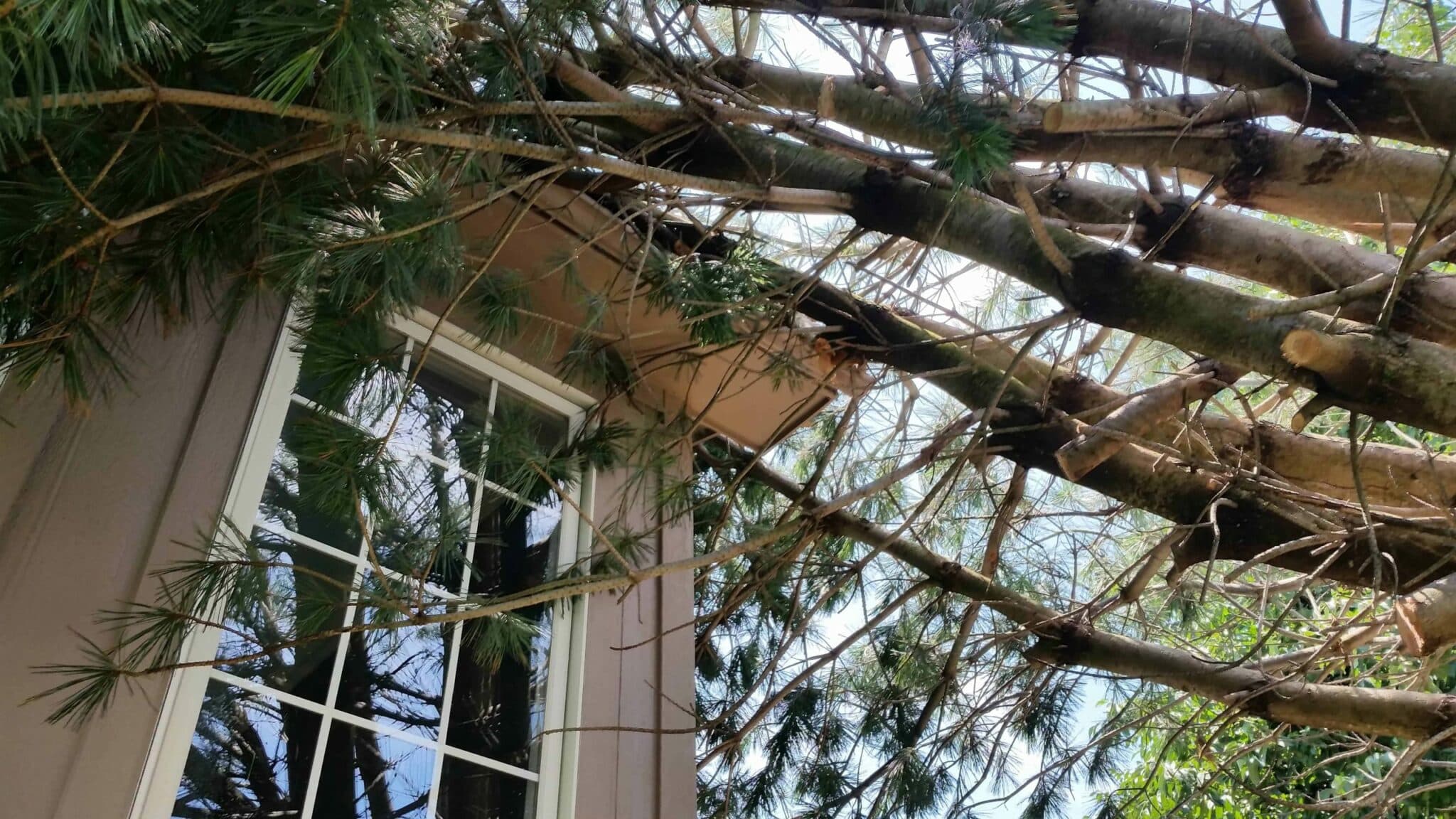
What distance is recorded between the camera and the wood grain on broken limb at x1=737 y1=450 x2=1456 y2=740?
8.68 ft

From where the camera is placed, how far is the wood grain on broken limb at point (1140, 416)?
7.67ft

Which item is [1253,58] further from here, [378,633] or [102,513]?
[102,513]

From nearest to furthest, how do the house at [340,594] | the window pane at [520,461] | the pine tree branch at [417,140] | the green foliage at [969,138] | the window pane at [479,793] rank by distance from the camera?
the pine tree branch at [417,140]
the green foliage at [969,138]
the house at [340,594]
the window pane at [520,461]
the window pane at [479,793]

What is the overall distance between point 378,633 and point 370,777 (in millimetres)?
285

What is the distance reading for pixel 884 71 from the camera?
1.93 meters

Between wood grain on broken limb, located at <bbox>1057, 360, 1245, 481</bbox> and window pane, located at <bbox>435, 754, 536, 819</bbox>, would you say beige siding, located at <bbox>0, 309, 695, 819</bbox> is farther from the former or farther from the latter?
wood grain on broken limb, located at <bbox>1057, 360, 1245, 481</bbox>

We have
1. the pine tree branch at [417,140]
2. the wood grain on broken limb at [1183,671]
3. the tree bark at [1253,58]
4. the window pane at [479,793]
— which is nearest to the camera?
the pine tree branch at [417,140]

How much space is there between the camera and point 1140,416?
239cm

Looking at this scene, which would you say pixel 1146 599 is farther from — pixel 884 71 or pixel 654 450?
pixel 884 71

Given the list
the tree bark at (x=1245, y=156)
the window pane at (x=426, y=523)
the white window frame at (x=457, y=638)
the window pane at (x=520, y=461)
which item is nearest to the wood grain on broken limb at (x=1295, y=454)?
the tree bark at (x=1245, y=156)

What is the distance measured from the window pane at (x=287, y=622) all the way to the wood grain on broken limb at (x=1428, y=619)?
1.96m

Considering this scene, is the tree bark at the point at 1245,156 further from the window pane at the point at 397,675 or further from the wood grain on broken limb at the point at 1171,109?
the window pane at the point at 397,675

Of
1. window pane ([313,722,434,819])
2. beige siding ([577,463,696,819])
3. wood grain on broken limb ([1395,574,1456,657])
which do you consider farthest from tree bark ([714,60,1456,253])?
window pane ([313,722,434,819])

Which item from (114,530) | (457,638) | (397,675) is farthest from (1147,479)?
(114,530)
